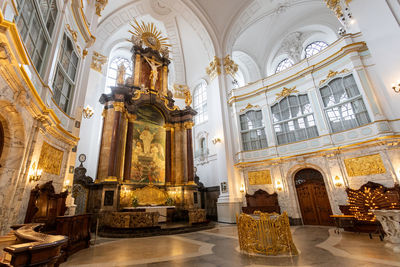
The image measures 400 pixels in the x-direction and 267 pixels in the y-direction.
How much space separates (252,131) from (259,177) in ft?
10.4

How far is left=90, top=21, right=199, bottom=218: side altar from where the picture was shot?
9.75 meters

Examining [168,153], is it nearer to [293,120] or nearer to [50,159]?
[50,159]

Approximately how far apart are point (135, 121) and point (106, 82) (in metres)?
6.17

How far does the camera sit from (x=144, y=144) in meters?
11.6

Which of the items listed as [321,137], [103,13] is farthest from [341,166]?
[103,13]

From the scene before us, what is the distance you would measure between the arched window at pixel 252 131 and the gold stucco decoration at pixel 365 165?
14.8 feet

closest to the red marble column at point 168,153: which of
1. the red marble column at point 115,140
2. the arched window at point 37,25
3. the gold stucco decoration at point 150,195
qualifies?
the gold stucco decoration at point 150,195

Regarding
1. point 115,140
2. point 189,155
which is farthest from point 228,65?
point 115,140

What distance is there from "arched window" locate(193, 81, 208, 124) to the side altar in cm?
426

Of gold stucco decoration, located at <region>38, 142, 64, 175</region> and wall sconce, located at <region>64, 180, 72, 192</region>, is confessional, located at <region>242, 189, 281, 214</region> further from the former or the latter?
gold stucco decoration, located at <region>38, 142, 64, 175</region>

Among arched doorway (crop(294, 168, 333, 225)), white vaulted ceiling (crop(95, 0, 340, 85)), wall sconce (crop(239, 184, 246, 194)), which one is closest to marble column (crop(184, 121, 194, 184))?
wall sconce (crop(239, 184, 246, 194))

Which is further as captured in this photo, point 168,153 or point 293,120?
point 168,153

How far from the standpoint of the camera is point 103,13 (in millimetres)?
14648

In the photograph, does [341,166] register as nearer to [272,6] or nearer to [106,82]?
[272,6]
